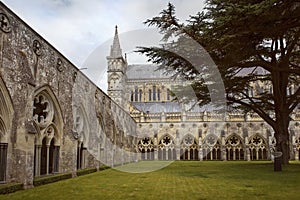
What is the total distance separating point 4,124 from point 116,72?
37198 mm

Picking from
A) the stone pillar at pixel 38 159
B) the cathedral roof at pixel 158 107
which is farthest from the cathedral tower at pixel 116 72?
the stone pillar at pixel 38 159

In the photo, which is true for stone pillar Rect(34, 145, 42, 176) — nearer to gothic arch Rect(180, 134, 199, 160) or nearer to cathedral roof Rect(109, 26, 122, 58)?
gothic arch Rect(180, 134, 199, 160)

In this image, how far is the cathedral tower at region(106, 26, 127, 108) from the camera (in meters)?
45.2

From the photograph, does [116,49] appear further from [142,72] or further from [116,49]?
[142,72]

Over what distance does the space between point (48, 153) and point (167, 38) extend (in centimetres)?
655

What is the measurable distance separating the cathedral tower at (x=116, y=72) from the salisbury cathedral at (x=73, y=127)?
15.3 ft

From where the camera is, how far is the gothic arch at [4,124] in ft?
28.7

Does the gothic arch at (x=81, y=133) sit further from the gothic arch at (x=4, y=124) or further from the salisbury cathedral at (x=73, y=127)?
the gothic arch at (x=4, y=124)

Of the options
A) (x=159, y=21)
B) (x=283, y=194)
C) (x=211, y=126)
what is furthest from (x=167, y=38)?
(x=211, y=126)

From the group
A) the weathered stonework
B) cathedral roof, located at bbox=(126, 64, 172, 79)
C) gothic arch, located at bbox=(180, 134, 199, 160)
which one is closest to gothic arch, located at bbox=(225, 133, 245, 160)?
gothic arch, located at bbox=(180, 134, 199, 160)

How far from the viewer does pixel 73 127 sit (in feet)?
47.9

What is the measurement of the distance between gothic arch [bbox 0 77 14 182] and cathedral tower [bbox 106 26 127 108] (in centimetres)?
3588

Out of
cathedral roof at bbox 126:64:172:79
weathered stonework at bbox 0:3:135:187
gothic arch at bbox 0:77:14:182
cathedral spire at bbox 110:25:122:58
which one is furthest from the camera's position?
cathedral roof at bbox 126:64:172:79

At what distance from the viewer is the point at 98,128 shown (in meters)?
19.5
